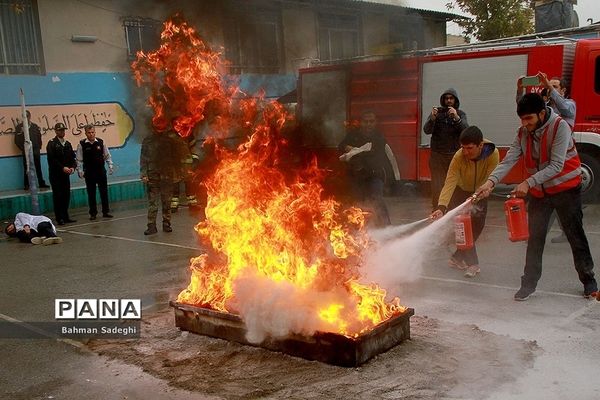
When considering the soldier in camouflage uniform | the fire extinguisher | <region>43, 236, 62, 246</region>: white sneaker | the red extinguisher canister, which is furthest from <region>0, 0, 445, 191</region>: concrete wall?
the fire extinguisher

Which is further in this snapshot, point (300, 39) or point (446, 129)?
point (446, 129)

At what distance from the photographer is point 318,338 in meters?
4.09

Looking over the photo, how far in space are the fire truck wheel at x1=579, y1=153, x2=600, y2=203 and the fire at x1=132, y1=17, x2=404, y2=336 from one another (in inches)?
250

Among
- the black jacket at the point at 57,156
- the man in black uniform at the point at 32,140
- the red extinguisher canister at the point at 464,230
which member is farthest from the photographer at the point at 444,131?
the man in black uniform at the point at 32,140

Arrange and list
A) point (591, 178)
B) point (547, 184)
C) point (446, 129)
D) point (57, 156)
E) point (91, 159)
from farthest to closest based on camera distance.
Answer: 1. point (91, 159)
2. point (57, 156)
3. point (591, 178)
4. point (446, 129)
5. point (547, 184)

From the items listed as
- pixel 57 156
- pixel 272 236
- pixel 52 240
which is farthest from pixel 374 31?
pixel 57 156

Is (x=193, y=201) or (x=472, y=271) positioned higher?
(x=193, y=201)

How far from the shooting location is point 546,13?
15.7 m

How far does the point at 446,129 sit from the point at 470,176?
2.01 meters

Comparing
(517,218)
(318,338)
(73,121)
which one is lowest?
(318,338)

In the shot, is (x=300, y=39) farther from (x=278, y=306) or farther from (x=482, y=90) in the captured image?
(x=482, y=90)

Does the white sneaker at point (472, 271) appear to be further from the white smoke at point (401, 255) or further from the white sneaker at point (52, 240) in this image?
the white sneaker at point (52, 240)

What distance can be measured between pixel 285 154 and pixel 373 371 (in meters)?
2.07

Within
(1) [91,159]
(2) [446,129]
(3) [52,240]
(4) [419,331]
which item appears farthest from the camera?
(1) [91,159]
